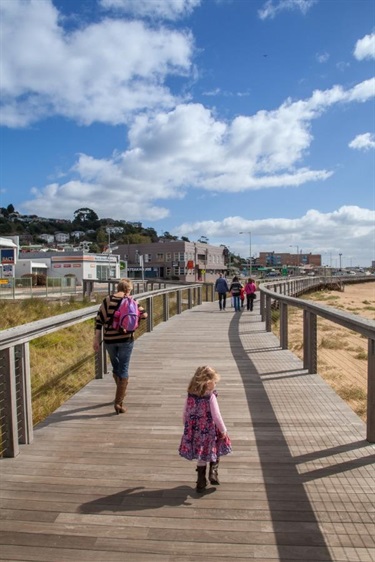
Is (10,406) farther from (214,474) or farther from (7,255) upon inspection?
(7,255)

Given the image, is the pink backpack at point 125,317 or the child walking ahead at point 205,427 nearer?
the child walking ahead at point 205,427

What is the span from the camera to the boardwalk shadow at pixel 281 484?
2.64 metres

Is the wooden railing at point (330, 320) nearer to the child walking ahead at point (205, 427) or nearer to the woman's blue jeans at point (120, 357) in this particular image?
the child walking ahead at point (205, 427)

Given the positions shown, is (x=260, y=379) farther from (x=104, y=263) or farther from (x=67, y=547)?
(x=104, y=263)

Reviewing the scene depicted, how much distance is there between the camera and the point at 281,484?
3389mm

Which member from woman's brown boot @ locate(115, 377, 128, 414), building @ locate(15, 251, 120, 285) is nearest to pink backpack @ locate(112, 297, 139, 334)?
woman's brown boot @ locate(115, 377, 128, 414)

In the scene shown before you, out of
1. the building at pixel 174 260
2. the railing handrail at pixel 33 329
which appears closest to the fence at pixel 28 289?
the railing handrail at pixel 33 329

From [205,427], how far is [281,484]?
66cm

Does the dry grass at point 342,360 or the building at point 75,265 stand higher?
the building at point 75,265

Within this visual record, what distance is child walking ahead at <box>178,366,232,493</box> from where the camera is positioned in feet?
11.0

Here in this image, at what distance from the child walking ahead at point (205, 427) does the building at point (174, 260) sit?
75018 mm

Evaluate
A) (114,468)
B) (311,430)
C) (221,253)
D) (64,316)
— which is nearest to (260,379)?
(311,430)

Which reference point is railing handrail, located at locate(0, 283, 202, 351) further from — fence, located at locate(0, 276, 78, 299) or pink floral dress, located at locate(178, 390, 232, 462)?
fence, located at locate(0, 276, 78, 299)

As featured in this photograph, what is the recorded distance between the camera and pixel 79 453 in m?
4.02
